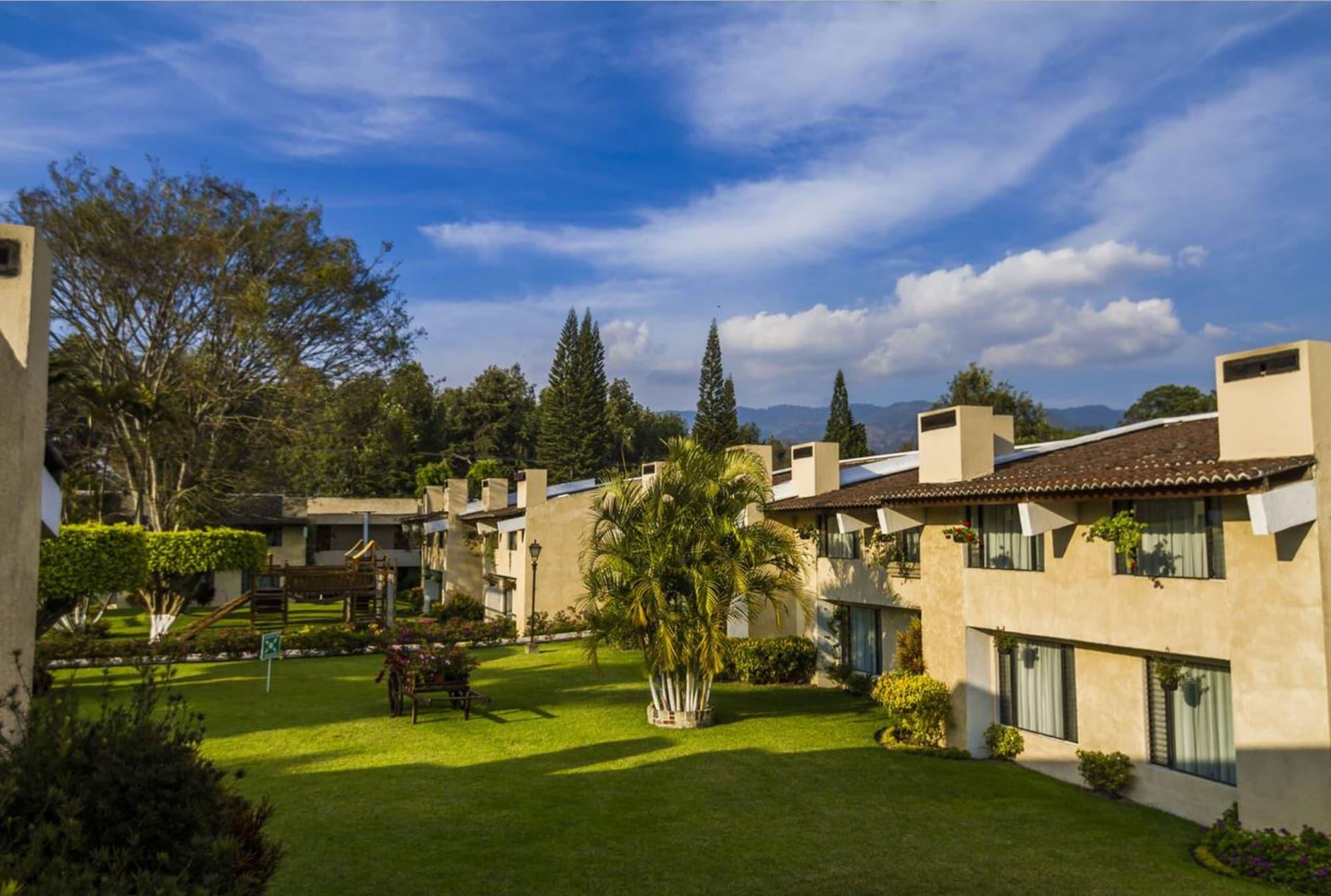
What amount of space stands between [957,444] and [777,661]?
890 cm

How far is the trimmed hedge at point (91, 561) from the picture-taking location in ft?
76.5

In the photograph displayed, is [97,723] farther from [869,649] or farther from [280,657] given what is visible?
[280,657]

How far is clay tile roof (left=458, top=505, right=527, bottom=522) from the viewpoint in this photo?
116 feet

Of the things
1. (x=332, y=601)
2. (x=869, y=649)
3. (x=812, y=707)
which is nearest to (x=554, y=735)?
(x=812, y=707)

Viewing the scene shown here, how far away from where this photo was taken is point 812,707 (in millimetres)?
20531

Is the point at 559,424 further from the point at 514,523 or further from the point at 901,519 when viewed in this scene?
the point at 901,519

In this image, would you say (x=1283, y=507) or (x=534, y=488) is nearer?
(x=1283, y=507)

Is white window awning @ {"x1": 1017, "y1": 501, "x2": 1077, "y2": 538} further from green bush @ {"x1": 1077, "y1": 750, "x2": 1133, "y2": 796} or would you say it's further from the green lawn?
the green lawn

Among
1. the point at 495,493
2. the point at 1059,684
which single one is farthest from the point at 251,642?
the point at 1059,684

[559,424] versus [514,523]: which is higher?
[559,424]

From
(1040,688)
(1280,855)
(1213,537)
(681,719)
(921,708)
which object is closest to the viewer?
(1280,855)

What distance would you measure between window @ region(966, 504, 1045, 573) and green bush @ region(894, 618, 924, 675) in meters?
2.93

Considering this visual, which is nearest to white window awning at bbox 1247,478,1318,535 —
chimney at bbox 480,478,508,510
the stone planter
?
the stone planter

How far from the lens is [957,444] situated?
17312mm
